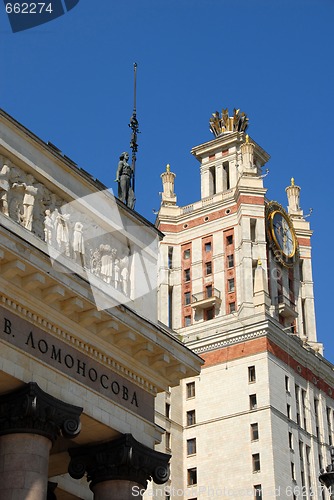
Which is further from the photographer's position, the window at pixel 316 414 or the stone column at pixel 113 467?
the window at pixel 316 414

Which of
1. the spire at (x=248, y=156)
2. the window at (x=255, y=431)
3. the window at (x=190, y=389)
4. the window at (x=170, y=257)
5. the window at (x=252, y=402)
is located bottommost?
the window at (x=255, y=431)

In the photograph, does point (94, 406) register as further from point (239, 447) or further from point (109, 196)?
point (239, 447)

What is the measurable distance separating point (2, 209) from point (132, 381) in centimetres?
655

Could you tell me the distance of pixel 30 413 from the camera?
25406 millimetres

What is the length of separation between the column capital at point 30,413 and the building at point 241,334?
4868 cm

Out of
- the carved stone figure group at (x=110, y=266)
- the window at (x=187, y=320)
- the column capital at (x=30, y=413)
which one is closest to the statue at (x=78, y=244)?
the carved stone figure group at (x=110, y=266)

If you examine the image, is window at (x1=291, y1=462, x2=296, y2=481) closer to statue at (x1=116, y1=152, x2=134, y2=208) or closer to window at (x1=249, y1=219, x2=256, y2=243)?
window at (x1=249, y1=219, x2=256, y2=243)

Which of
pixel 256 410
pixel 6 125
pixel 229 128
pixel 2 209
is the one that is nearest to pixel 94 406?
pixel 2 209

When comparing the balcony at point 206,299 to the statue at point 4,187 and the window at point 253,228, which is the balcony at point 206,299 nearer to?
the window at point 253,228

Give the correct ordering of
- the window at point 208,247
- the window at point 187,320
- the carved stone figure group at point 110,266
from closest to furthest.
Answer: the carved stone figure group at point 110,266 < the window at point 187,320 < the window at point 208,247

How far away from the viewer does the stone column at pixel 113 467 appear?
2819 cm

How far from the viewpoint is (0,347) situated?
25250 mm

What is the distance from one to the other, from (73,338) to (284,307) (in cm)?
6183

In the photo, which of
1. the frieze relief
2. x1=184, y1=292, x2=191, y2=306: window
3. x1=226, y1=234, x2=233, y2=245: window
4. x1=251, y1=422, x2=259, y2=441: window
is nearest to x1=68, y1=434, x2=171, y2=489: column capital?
the frieze relief
